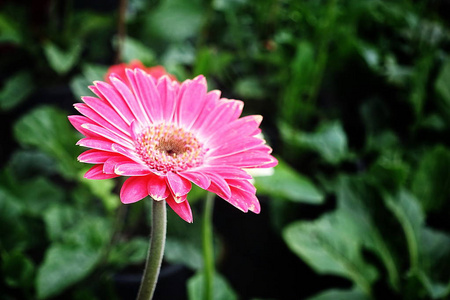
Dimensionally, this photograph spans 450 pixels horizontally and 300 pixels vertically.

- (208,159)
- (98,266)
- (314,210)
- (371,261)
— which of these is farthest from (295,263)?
(208,159)

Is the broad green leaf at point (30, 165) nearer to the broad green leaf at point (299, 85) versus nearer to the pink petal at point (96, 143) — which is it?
the broad green leaf at point (299, 85)

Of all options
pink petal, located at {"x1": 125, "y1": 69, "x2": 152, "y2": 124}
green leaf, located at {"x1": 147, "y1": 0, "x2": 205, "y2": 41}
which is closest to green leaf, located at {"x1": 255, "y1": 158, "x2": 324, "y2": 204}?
pink petal, located at {"x1": 125, "y1": 69, "x2": 152, "y2": 124}

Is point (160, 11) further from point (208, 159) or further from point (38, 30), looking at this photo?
point (208, 159)

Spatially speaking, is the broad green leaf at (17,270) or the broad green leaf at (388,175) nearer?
the broad green leaf at (17,270)

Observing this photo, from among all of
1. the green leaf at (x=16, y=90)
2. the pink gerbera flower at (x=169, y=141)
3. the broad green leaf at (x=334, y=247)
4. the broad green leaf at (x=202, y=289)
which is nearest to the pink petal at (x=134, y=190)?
the pink gerbera flower at (x=169, y=141)

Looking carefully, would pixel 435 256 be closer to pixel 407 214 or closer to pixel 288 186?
pixel 407 214

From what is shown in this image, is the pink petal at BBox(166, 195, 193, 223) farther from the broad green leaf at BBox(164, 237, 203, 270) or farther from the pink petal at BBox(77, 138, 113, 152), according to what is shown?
the broad green leaf at BBox(164, 237, 203, 270)

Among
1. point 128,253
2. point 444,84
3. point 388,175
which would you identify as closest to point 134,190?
point 128,253

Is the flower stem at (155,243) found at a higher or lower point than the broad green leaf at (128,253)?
lower
